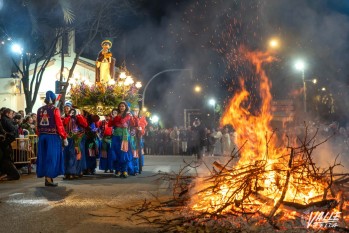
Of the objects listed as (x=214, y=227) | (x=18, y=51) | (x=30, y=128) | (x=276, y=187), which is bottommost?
(x=214, y=227)

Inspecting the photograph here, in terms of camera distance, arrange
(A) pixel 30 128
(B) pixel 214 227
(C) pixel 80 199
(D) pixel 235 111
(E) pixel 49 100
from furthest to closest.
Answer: (A) pixel 30 128 < (D) pixel 235 111 < (E) pixel 49 100 < (C) pixel 80 199 < (B) pixel 214 227

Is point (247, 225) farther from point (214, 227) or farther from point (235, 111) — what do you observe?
point (235, 111)

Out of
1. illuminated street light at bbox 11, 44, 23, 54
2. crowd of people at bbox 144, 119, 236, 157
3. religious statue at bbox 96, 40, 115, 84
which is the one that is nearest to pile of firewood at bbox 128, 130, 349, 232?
religious statue at bbox 96, 40, 115, 84

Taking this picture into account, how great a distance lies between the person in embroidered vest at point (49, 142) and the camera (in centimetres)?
848

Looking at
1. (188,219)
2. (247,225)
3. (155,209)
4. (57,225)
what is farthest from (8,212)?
(247,225)

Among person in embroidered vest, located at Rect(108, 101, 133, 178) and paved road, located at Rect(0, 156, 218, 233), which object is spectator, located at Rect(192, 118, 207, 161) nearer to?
person in embroidered vest, located at Rect(108, 101, 133, 178)

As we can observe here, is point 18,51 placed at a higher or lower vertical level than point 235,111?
higher

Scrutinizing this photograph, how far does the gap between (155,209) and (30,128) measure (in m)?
8.84

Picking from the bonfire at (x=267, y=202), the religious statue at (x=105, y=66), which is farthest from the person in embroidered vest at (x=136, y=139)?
the bonfire at (x=267, y=202)

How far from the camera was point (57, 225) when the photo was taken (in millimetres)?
5160

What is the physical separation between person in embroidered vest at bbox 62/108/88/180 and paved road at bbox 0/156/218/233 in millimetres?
554

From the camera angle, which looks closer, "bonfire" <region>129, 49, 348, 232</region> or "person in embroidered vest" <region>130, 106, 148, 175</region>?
"bonfire" <region>129, 49, 348, 232</region>

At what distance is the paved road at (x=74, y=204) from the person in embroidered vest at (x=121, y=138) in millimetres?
810

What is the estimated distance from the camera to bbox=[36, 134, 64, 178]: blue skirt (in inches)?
333
